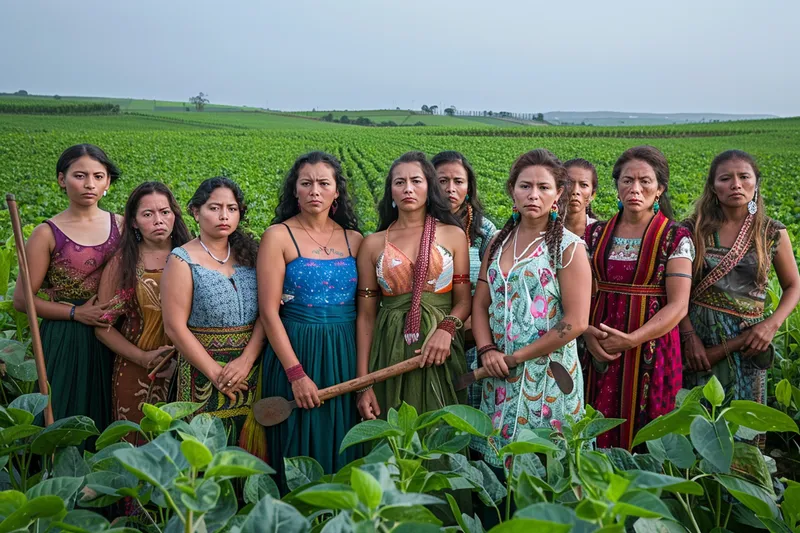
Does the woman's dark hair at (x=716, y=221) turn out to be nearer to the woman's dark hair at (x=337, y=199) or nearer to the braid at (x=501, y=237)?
the braid at (x=501, y=237)

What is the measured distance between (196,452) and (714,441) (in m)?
0.85

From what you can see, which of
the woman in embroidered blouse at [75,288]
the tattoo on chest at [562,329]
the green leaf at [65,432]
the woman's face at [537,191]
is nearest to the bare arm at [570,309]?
the tattoo on chest at [562,329]

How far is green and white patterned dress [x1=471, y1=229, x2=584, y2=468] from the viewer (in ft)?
7.93

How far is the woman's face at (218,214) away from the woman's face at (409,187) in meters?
0.66

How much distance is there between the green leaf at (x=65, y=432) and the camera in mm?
1368

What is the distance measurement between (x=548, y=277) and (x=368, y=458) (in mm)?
1438

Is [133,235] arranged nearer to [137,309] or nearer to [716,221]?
[137,309]

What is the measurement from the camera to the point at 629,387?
267cm

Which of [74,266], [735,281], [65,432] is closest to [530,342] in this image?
[735,281]

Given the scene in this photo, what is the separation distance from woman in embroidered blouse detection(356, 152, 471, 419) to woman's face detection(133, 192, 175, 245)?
0.89m

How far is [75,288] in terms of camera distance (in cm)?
293

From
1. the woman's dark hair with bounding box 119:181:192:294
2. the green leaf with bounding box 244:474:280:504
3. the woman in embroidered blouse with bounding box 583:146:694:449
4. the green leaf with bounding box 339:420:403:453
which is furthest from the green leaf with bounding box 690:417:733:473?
the woman's dark hair with bounding box 119:181:192:294

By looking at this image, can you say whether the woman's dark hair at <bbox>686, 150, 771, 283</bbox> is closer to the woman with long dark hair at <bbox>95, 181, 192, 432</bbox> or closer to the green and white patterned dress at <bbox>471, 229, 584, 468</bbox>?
the green and white patterned dress at <bbox>471, 229, 584, 468</bbox>

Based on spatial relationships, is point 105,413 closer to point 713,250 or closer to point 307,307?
point 307,307
